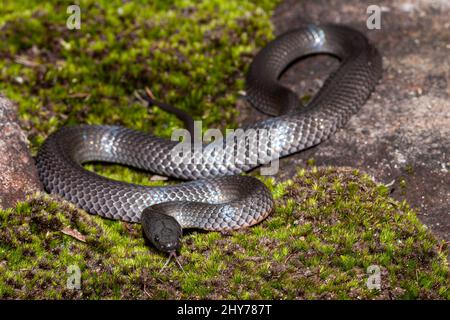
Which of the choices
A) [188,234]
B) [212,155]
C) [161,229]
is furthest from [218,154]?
[161,229]

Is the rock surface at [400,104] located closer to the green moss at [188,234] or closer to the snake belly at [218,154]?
the snake belly at [218,154]

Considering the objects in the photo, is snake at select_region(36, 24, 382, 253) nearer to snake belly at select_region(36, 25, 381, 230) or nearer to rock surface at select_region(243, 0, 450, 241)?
snake belly at select_region(36, 25, 381, 230)

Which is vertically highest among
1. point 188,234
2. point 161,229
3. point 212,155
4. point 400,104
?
point 400,104

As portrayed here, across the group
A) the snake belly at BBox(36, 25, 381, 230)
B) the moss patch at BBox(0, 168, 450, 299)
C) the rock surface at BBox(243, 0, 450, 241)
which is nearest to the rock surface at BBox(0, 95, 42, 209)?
the snake belly at BBox(36, 25, 381, 230)

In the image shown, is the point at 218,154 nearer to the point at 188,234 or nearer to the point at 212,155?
the point at 212,155

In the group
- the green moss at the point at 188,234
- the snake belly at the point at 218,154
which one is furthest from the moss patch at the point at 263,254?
the snake belly at the point at 218,154

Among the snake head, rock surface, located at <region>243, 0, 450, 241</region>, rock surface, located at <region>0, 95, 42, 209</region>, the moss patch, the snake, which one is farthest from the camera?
rock surface, located at <region>243, 0, 450, 241</region>

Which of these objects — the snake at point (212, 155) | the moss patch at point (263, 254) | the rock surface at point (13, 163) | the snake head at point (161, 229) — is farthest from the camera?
the rock surface at point (13, 163)
